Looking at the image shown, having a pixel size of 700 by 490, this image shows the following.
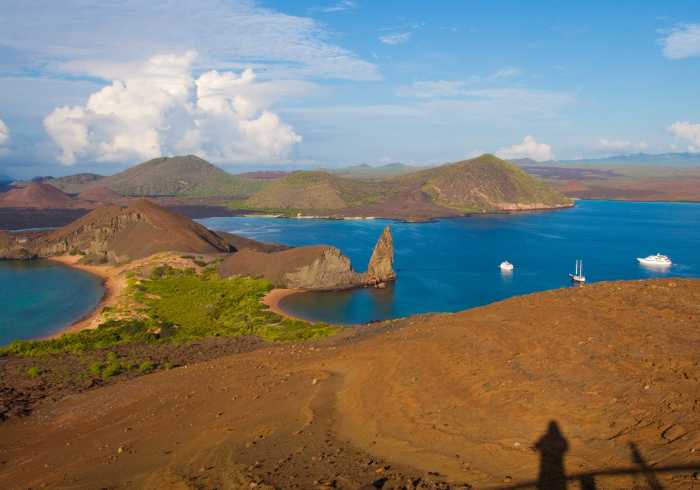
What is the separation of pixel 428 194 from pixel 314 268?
122 m

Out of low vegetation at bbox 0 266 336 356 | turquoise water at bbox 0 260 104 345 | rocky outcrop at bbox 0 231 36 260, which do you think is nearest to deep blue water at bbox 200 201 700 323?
low vegetation at bbox 0 266 336 356

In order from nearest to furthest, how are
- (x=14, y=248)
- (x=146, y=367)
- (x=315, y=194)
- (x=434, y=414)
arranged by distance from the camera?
(x=434, y=414), (x=146, y=367), (x=14, y=248), (x=315, y=194)

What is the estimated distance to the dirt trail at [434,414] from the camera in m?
9.05

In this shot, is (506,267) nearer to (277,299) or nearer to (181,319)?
(277,299)

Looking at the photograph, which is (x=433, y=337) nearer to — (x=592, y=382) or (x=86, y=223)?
(x=592, y=382)

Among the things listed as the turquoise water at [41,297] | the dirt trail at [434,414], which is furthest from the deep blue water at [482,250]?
the dirt trail at [434,414]

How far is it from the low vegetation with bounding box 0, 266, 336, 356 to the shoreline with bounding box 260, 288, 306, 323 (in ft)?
2.03

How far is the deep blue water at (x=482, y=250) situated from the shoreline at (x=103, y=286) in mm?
15068

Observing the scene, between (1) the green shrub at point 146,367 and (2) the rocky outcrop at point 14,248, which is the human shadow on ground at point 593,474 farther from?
(2) the rocky outcrop at point 14,248

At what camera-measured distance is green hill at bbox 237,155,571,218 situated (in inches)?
6250

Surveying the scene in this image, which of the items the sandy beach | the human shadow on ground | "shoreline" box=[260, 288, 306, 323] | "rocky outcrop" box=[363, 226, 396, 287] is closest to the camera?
the human shadow on ground

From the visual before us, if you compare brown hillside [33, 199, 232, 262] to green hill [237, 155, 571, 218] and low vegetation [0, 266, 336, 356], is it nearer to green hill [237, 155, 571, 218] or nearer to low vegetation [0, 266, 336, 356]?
low vegetation [0, 266, 336, 356]

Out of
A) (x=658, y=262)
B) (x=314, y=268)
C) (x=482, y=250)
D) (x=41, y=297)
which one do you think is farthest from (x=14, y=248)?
(x=658, y=262)

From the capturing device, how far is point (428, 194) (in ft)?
559
